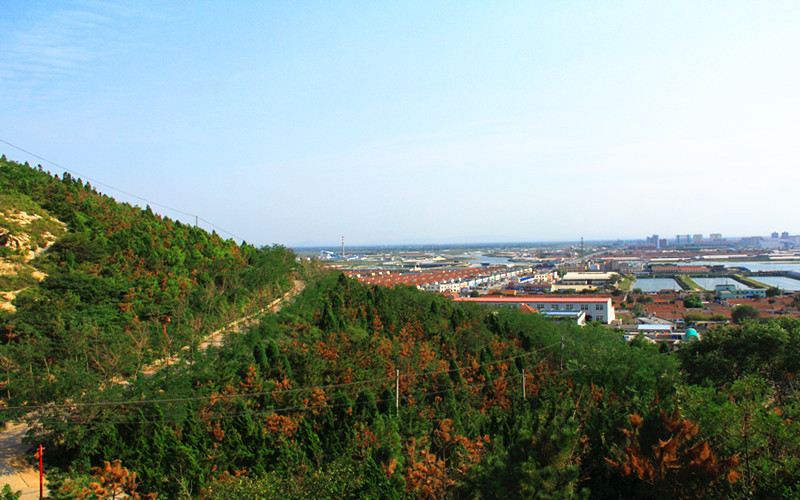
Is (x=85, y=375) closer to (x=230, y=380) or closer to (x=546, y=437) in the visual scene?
(x=230, y=380)

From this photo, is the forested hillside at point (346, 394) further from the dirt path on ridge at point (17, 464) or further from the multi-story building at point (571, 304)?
the multi-story building at point (571, 304)

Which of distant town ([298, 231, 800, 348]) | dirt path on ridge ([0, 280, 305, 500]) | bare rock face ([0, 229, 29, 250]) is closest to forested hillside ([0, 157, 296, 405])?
bare rock face ([0, 229, 29, 250])

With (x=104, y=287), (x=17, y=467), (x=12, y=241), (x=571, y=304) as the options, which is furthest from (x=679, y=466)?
(x=571, y=304)

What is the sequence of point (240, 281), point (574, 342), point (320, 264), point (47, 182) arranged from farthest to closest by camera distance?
point (320, 264)
point (47, 182)
point (240, 281)
point (574, 342)

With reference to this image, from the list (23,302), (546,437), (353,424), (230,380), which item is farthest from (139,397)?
(546,437)

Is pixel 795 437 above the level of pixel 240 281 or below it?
below

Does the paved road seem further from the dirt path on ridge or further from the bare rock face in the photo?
the bare rock face

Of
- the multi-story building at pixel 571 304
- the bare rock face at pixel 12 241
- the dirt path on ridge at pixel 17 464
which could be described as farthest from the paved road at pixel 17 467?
the multi-story building at pixel 571 304
